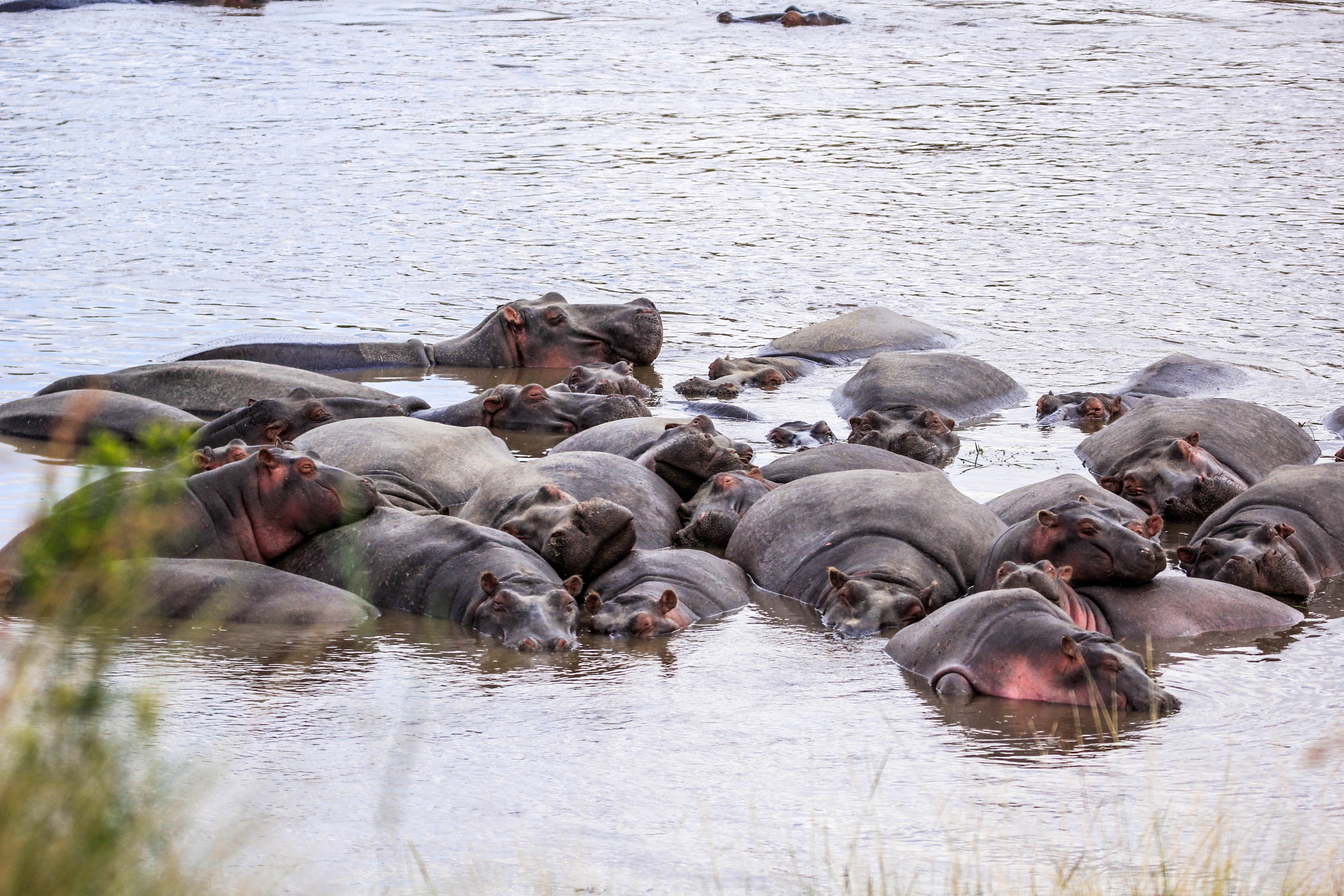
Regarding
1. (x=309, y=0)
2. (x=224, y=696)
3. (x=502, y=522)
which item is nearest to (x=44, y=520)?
(x=224, y=696)

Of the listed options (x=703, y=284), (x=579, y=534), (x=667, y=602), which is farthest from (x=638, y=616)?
(x=703, y=284)

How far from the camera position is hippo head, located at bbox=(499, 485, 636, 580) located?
257 inches

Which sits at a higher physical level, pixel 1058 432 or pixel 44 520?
pixel 44 520

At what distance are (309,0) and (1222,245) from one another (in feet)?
94.0

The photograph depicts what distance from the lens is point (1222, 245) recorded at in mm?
15484

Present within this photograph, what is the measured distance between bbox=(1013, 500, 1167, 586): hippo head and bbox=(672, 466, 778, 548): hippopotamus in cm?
154

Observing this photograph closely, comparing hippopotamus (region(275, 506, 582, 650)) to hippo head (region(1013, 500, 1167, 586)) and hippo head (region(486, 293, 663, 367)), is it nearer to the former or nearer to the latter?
hippo head (region(1013, 500, 1167, 586))

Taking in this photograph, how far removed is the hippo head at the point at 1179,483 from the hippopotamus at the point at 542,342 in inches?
174

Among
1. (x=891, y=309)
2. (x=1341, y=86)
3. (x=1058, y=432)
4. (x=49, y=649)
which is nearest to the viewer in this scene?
(x=49, y=649)

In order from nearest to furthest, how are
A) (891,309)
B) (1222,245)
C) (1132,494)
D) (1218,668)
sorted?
(1218,668), (1132,494), (891,309), (1222,245)

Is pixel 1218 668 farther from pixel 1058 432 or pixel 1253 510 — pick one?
pixel 1058 432

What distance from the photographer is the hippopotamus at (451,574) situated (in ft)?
19.6

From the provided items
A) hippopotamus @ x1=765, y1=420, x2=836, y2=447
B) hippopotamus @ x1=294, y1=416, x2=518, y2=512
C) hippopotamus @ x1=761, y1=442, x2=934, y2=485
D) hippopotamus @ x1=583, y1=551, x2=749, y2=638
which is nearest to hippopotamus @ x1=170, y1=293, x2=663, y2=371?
hippopotamus @ x1=765, y1=420, x2=836, y2=447

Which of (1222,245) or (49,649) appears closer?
(49,649)
